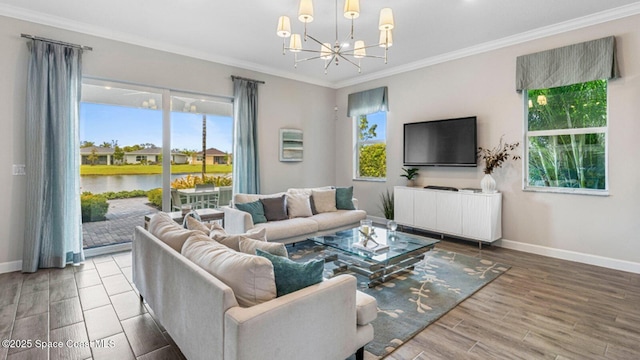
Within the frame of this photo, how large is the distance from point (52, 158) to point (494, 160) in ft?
19.4

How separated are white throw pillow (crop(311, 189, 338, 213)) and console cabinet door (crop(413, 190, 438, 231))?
1390 millimetres

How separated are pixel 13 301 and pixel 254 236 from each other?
248cm

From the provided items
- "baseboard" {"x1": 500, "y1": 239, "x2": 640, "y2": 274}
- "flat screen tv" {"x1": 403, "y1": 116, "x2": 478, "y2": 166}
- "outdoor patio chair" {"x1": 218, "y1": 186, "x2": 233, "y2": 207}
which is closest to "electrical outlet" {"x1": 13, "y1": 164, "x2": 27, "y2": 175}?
"outdoor patio chair" {"x1": 218, "y1": 186, "x2": 233, "y2": 207}

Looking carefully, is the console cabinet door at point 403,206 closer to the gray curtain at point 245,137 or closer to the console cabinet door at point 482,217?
the console cabinet door at point 482,217

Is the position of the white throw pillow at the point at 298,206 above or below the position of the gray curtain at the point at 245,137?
below

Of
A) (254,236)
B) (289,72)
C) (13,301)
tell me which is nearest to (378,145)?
(289,72)

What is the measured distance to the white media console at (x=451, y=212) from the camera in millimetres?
4430

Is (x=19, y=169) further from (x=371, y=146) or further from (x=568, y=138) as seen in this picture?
(x=568, y=138)

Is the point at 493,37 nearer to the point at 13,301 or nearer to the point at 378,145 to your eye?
the point at 378,145

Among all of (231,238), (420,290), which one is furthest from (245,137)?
(420,290)

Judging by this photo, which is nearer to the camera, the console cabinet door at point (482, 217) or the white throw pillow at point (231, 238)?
the white throw pillow at point (231, 238)

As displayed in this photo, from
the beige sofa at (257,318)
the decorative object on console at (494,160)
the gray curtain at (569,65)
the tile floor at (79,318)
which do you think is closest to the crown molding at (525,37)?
the gray curtain at (569,65)

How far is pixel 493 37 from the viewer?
4.39 metres

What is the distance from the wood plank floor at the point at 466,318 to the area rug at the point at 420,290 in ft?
0.30
